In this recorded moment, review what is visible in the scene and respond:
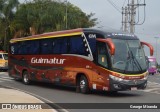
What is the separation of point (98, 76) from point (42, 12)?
46472 mm

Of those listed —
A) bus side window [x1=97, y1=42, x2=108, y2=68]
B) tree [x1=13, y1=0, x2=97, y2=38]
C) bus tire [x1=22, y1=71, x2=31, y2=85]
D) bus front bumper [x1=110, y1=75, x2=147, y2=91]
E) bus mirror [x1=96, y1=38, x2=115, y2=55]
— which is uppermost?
tree [x1=13, y1=0, x2=97, y2=38]

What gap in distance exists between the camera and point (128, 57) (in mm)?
20188

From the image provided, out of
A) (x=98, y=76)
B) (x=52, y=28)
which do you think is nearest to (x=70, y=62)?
(x=98, y=76)

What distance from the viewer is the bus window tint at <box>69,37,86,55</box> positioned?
21472mm

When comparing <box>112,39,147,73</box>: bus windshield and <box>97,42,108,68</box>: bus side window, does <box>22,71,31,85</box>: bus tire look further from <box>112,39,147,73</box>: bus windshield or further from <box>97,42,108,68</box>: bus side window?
<box>112,39,147,73</box>: bus windshield

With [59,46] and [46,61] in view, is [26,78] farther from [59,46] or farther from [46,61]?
[59,46]

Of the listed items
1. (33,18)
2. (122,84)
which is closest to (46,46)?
(122,84)

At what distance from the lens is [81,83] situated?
2180 cm

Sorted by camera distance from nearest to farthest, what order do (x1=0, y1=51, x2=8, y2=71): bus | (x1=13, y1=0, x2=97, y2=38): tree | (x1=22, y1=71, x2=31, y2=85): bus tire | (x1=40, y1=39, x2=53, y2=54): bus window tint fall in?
(x1=40, y1=39, x2=53, y2=54): bus window tint
(x1=22, y1=71, x2=31, y2=85): bus tire
(x1=0, y1=51, x2=8, y2=71): bus
(x1=13, y1=0, x2=97, y2=38): tree

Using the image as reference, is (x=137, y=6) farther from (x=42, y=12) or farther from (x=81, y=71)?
(x=81, y=71)

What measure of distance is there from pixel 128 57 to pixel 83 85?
287cm

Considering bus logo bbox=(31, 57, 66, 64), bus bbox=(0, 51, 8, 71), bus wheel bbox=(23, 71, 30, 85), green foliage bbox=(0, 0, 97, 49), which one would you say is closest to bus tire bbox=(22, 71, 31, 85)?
bus wheel bbox=(23, 71, 30, 85)

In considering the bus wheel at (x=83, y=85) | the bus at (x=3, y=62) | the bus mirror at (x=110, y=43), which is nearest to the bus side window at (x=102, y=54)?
the bus mirror at (x=110, y=43)

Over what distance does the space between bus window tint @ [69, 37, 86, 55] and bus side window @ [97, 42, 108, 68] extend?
108cm
